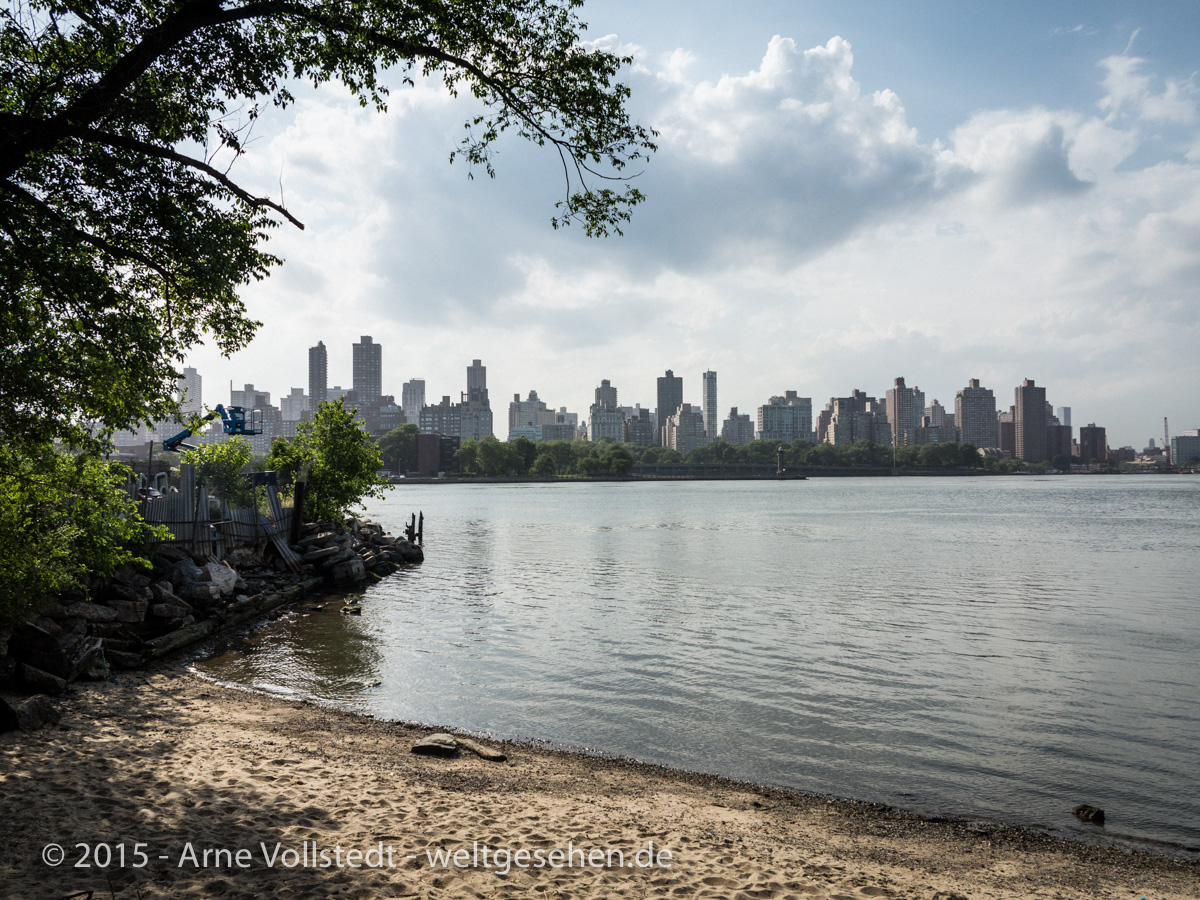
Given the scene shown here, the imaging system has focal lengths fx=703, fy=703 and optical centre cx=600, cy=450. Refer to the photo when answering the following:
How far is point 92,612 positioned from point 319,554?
15323 millimetres

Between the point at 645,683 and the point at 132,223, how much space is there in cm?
1258

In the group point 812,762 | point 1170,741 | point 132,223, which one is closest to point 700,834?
point 812,762

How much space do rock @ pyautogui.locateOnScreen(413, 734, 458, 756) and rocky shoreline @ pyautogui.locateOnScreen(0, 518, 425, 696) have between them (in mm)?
5956

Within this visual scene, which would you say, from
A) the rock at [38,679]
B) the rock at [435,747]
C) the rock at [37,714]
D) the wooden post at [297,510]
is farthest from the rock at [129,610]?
the wooden post at [297,510]

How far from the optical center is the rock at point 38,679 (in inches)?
431

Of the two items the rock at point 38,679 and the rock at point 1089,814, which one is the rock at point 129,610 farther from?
the rock at point 1089,814

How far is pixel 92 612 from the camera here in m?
14.9

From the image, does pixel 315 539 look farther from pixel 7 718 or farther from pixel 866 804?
pixel 866 804

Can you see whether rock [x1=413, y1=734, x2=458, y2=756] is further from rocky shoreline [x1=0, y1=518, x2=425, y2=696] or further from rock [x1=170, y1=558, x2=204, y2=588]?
rock [x1=170, y1=558, x2=204, y2=588]

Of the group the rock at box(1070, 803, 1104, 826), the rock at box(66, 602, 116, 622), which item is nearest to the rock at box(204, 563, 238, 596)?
the rock at box(66, 602, 116, 622)

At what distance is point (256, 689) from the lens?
14406mm

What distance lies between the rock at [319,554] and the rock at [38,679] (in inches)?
758

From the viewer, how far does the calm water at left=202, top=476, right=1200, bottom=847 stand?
1086 cm

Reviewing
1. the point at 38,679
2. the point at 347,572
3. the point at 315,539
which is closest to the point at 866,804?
the point at 38,679
